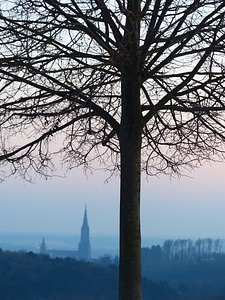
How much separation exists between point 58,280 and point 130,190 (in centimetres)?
452

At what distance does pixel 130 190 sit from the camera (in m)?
6.02

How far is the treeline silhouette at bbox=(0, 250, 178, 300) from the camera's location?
9.10m

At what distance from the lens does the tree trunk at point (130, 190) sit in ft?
19.4

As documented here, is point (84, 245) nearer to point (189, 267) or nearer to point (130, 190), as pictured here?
point (189, 267)

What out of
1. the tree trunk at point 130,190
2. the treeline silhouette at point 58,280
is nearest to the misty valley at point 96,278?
A: the treeline silhouette at point 58,280

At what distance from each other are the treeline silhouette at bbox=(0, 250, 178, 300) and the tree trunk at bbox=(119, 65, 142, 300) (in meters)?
2.55

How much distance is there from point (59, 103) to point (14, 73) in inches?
27.6

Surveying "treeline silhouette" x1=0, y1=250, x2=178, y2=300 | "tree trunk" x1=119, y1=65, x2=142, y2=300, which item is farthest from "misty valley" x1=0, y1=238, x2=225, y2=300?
"tree trunk" x1=119, y1=65, x2=142, y2=300

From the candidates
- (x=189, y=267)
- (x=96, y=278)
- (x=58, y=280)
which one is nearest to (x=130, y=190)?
(x=58, y=280)

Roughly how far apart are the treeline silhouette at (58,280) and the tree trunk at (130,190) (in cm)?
255

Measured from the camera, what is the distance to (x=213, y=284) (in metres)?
10.4

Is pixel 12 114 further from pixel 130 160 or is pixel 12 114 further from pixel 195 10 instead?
pixel 195 10

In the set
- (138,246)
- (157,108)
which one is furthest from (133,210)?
(157,108)

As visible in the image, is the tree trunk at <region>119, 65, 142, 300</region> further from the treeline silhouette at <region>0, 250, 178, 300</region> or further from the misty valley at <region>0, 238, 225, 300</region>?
the treeline silhouette at <region>0, 250, 178, 300</region>
